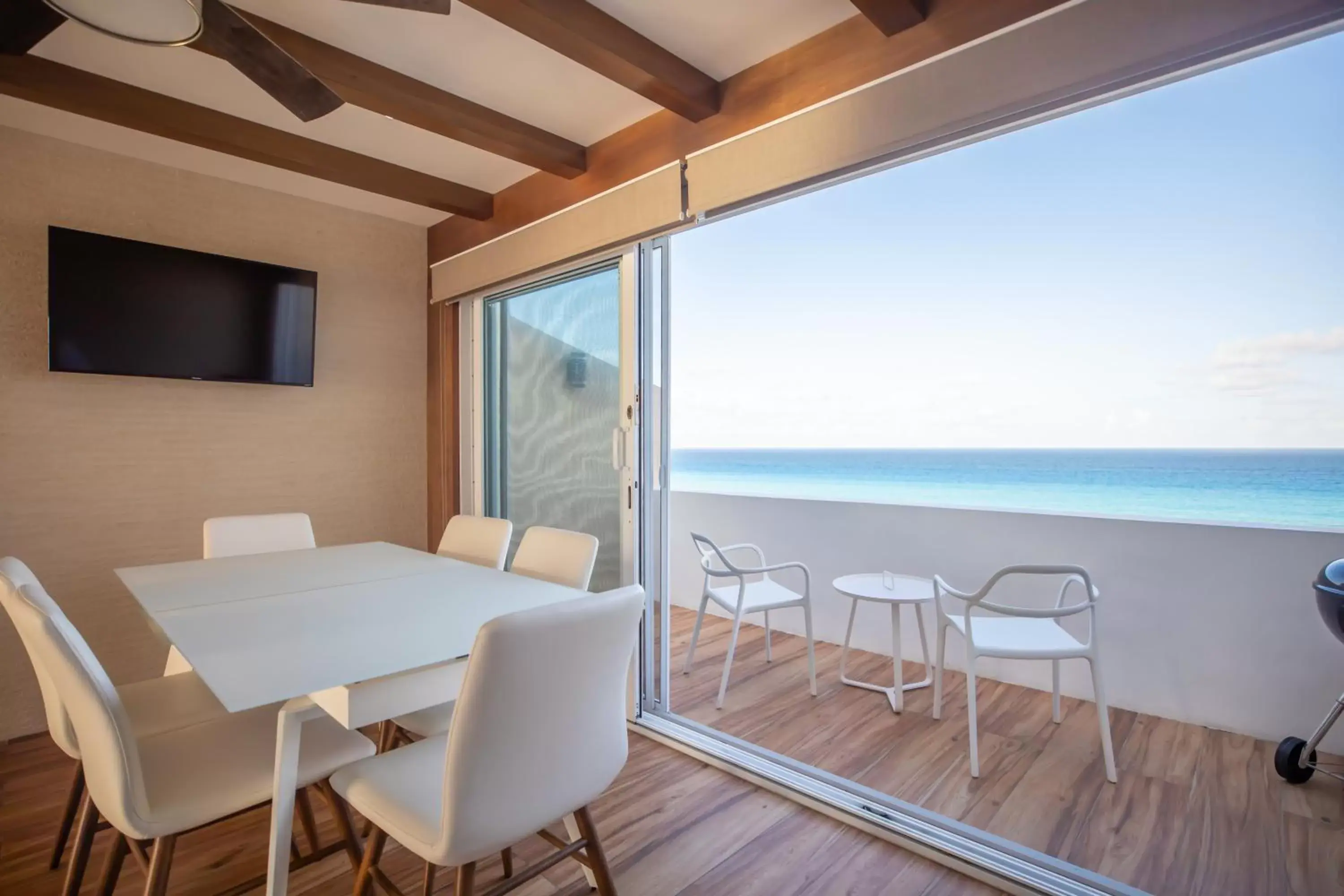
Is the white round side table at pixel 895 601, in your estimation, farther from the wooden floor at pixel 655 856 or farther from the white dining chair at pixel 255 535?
the white dining chair at pixel 255 535

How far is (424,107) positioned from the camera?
2340 millimetres

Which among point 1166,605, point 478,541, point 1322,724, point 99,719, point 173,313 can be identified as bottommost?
point 1322,724

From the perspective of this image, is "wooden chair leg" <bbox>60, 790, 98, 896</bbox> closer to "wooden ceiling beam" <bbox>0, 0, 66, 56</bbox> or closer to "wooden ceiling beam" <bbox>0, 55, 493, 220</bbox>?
"wooden ceiling beam" <bbox>0, 0, 66, 56</bbox>

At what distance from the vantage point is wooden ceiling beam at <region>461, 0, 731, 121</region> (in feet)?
5.81

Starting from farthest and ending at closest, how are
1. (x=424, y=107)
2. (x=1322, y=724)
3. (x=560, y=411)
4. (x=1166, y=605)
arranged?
(x=560, y=411) → (x=1166, y=605) → (x=424, y=107) → (x=1322, y=724)

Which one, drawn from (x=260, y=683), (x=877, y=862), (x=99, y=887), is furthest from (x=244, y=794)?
(x=877, y=862)

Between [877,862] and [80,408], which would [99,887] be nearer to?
[877,862]

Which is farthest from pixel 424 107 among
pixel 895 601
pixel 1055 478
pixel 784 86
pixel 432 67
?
pixel 1055 478

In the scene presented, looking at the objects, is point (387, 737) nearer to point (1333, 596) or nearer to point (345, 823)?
point (345, 823)

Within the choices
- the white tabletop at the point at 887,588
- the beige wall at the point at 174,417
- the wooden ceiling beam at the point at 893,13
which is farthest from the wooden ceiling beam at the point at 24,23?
the white tabletop at the point at 887,588

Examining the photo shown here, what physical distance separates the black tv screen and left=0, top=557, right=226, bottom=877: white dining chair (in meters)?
1.49

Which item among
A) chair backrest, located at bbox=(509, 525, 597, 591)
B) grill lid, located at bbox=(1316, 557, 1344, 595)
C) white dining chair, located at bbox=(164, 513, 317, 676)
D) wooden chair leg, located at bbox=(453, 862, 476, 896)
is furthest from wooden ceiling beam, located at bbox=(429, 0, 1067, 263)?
wooden chair leg, located at bbox=(453, 862, 476, 896)

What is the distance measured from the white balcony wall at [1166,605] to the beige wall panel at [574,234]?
2.27 meters

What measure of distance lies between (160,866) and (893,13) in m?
2.65
